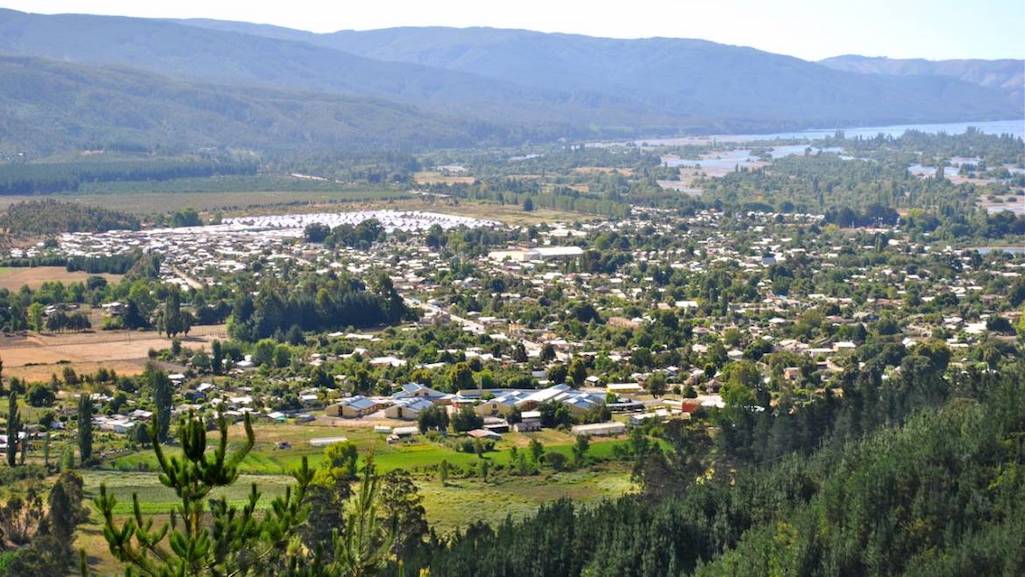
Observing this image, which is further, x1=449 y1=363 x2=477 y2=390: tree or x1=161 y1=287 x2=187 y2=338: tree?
x1=161 y1=287 x2=187 y2=338: tree

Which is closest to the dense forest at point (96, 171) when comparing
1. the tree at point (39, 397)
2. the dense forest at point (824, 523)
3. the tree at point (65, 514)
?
the tree at point (39, 397)

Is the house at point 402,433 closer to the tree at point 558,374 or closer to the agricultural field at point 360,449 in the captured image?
the agricultural field at point 360,449

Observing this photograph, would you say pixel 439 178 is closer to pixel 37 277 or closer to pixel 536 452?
pixel 37 277

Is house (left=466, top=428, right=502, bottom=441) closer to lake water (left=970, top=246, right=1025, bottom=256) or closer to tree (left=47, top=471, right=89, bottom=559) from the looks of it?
tree (left=47, top=471, right=89, bottom=559)

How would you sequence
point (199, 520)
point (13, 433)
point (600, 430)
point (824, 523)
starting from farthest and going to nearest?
point (600, 430) < point (13, 433) < point (824, 523) < point (199, 520)

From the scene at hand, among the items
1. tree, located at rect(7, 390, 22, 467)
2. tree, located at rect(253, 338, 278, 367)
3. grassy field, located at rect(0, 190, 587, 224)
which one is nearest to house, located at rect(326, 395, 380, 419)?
tree, located at rect(253, 338, 278, 367)

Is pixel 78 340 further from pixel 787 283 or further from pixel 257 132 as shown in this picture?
pixel 257 132

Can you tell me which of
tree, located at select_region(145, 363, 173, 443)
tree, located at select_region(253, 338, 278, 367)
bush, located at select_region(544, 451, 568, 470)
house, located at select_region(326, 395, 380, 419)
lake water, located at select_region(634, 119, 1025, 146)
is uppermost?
tree, located at select_region(145, 363, 173, 443)

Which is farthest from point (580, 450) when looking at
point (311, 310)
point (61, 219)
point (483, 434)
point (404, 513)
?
point (61, 219)
